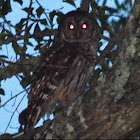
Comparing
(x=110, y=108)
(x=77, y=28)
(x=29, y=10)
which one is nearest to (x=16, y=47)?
(x=29, y=10)

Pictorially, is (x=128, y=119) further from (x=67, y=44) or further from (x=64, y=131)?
(x=67, y=44)

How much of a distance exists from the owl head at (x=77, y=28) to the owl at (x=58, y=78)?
0.12 metres

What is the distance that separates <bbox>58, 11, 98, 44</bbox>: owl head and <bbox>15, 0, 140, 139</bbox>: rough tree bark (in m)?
2.30

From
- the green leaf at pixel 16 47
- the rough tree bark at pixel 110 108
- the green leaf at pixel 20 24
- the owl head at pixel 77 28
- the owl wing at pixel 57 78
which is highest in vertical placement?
the owl head at pixel 77 28

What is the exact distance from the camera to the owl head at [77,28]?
4785mm

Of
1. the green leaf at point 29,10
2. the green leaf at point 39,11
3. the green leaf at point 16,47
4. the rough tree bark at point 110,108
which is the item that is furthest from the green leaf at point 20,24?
the rough tree bark at point 110,108

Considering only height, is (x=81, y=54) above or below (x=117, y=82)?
above

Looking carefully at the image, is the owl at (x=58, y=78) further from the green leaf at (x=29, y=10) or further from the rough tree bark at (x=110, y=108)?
the rough tree bark at (x=110, y=108)

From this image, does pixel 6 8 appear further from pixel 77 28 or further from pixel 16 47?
pixel 77 28

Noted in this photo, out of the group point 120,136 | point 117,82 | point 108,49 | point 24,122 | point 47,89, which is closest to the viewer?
point 120,136

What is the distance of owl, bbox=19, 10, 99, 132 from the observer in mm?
3734

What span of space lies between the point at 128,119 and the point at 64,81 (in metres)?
1.92

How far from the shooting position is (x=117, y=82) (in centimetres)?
236

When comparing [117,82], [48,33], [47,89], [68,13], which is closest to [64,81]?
[47,89]
